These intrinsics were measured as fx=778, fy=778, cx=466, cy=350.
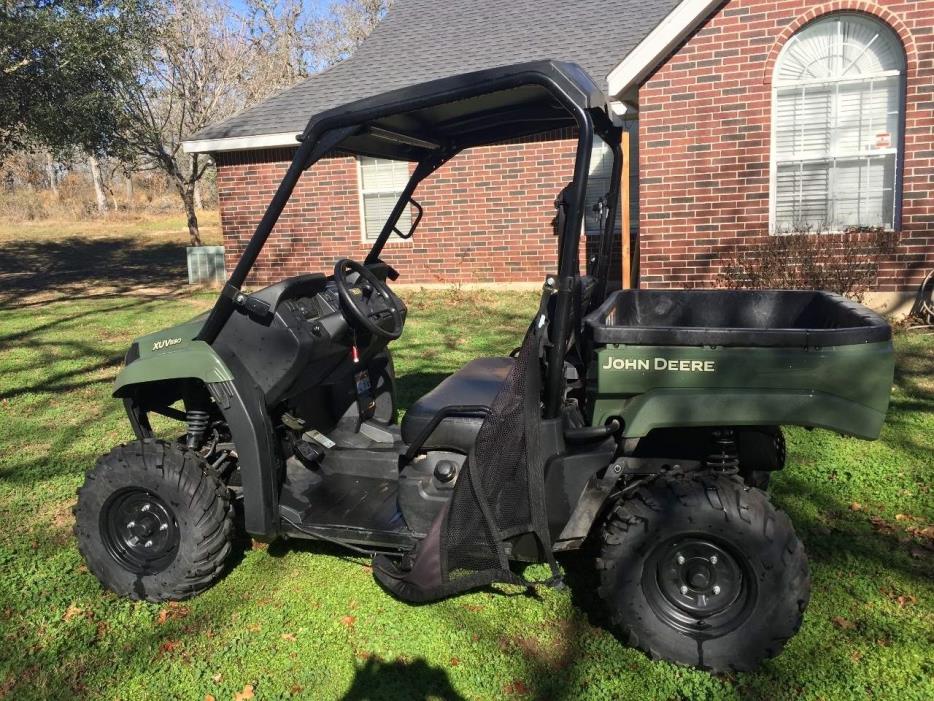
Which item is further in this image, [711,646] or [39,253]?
[39,253]

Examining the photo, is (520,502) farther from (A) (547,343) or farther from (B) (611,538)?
(A) (547,343)

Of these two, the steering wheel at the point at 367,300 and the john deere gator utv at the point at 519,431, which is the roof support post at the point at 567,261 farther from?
the steering wheel at the point at 367,300

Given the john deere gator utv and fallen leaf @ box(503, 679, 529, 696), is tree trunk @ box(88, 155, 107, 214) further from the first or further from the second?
fallen leaf @ box(503, 679, 529, 696)

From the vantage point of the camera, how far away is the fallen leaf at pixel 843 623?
2959mm

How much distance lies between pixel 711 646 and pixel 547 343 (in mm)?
1190

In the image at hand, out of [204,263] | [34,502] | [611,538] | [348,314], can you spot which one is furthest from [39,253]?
[611,538]

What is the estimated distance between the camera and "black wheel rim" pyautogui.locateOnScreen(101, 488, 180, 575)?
3.27 m

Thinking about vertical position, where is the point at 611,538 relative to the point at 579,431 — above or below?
below

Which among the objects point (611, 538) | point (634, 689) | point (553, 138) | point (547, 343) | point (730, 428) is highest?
point (553, 138)

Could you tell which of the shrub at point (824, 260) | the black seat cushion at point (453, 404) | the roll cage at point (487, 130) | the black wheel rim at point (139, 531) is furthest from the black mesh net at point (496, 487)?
the shrub at point (824, 260)

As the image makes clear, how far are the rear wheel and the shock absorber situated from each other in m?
0.23

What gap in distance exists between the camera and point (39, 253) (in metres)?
21.4

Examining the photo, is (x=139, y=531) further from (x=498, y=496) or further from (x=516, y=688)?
(x=516, y=688)

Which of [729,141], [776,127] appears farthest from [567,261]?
[776,127]
